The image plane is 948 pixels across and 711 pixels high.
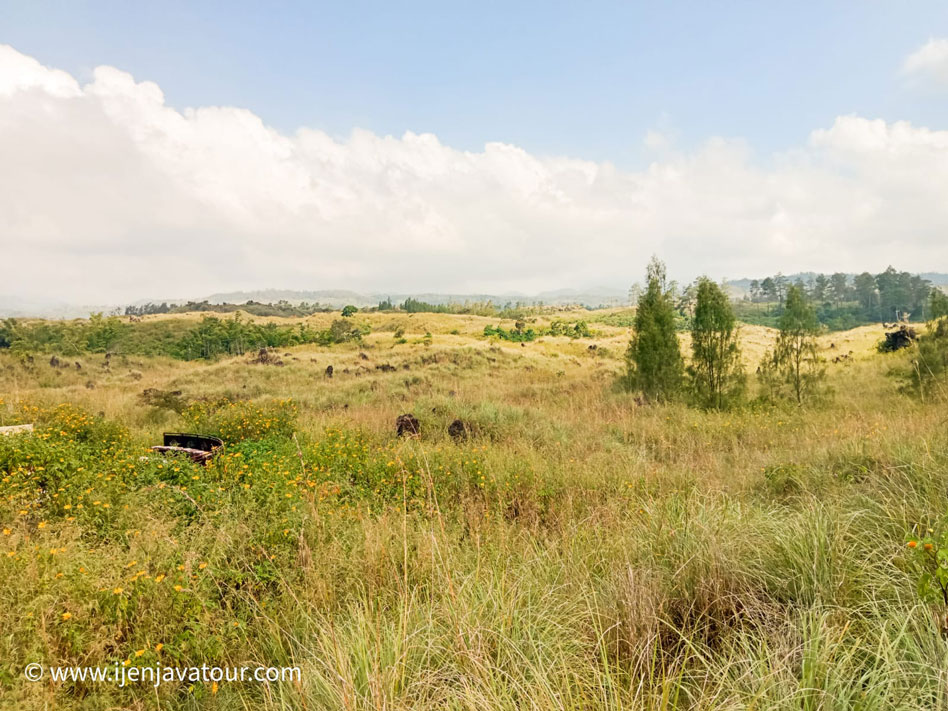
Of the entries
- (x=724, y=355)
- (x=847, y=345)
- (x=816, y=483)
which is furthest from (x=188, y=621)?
(x=847, y=345)

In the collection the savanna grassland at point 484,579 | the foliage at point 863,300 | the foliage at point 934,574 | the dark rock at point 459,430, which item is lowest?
the dark rock at point 459,430

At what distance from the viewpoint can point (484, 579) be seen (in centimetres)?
304

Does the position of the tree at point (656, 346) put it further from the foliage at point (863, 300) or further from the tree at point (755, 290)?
the tree at point (755, 290)

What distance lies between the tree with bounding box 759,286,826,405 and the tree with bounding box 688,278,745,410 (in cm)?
110

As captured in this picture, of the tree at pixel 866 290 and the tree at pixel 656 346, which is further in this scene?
the tree at pixel 866 290

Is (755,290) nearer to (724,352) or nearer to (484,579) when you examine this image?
(724,352)

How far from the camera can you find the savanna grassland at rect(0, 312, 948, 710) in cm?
204

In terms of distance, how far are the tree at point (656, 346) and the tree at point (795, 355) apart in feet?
9.01

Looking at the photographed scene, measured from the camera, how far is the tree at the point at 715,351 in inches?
558

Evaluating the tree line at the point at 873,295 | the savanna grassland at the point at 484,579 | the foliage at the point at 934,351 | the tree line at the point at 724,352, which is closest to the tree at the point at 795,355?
the tree line at the point at 724,352

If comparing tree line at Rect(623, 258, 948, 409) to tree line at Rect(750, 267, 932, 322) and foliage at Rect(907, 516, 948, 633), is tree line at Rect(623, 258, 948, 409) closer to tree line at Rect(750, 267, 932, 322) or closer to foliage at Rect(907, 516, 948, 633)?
foliage at Rect(907, 516, 948, 633)

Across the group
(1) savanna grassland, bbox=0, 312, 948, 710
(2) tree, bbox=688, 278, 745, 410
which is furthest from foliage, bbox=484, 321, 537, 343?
(1) savanna grassland, bbox=0, 312, 948, 710

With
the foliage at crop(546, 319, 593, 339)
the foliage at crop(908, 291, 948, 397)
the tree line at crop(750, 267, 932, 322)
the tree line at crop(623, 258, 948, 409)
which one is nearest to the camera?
the foliage at crop(908, 291, 948, 397)

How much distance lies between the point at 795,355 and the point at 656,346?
400 centimetres
